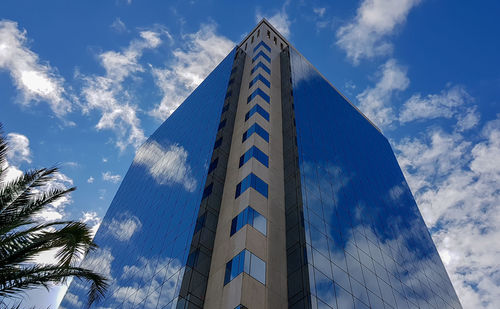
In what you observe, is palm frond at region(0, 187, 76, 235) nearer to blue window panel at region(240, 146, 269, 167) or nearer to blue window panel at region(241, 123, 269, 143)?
blue window panel at region(240, 146, 269, 167)

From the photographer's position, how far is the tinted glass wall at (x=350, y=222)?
95.7 ft

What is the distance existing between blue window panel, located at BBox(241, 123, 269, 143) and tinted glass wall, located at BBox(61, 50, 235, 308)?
384cm

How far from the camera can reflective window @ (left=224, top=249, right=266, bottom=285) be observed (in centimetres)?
2534

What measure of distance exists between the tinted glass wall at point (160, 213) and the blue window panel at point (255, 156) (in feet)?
13.1

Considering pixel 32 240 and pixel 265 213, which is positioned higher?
pixel 265 213

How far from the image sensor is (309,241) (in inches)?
1156

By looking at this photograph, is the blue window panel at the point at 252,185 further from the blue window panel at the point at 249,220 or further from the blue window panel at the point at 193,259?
the blue window panel at the point at 193,259

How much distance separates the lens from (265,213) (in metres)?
30.8

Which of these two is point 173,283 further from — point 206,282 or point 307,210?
point 307,210

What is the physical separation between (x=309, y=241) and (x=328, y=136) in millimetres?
→ 22468

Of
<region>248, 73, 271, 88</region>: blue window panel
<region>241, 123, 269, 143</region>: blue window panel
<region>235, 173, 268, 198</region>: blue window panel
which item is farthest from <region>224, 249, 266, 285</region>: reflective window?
<region>248, 73, 271, 88</region>: blue window panel

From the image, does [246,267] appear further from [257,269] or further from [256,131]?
[256,131]

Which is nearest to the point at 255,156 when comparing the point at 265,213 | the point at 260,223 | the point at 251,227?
the point at 265,213

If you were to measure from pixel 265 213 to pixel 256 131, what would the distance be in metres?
10.7
